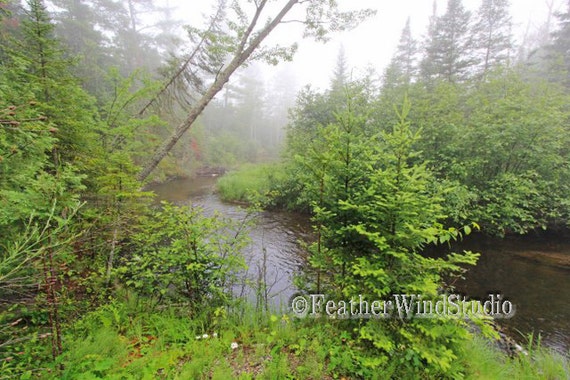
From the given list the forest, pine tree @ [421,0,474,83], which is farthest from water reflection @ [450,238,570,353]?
pine tree @ [421,0,474,83]

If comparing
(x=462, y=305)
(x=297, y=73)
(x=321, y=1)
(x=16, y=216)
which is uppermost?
(x=297, y=73)

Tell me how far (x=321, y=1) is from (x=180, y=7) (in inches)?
1027

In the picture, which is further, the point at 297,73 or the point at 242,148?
the point at 297,73

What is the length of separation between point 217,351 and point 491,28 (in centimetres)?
2785

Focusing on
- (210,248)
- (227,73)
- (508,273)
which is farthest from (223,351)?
(508,273)

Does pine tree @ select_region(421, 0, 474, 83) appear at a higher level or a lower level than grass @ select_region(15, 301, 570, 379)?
higher

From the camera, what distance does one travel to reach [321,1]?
6.78m

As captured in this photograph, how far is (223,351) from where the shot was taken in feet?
9.82

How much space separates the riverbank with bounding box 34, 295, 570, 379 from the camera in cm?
257

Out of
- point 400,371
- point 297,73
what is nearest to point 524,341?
point 400,371

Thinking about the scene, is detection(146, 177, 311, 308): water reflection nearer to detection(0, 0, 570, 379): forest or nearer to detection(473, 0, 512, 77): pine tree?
detection(0, 0, 570, 379): forest

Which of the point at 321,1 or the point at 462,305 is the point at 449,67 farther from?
the point at 462,305

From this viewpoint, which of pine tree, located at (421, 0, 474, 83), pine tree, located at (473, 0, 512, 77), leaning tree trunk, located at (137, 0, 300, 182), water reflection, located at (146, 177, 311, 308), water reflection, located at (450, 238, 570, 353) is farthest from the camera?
pine tree, located at (473, 0, 512, 77)

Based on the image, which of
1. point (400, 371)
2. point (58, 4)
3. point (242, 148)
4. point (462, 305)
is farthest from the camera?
point (242, 148)
